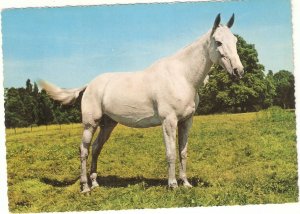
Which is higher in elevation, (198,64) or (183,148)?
(198,64)

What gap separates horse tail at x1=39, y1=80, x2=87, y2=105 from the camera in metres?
7.45

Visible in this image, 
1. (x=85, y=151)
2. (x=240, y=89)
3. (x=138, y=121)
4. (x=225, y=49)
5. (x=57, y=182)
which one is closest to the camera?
(x=225, y=49)

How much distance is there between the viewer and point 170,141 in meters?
6.57

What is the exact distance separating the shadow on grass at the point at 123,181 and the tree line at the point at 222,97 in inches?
42.6

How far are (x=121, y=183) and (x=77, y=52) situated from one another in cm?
241

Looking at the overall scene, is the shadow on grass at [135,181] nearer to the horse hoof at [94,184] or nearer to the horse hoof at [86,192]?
the horse hoof at [94,184]

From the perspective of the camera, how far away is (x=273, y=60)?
7.45 m

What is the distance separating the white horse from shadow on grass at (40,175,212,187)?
0.22m

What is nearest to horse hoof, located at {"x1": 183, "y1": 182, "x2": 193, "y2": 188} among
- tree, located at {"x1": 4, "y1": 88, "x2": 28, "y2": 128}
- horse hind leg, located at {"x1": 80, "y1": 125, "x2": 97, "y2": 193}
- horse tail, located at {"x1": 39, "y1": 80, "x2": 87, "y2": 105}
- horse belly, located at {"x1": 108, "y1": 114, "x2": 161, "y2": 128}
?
horse belly, located at {"x1": 108, "y1": 114, "x2": 161, "y2": 128}

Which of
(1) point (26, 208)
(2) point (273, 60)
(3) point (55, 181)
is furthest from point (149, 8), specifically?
(1) point (26, 208)

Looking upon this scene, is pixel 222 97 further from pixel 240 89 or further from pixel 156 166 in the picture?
pixel 156 166

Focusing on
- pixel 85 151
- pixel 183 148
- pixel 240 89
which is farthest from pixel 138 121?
pixel 240 89

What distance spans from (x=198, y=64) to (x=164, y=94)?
72 cm

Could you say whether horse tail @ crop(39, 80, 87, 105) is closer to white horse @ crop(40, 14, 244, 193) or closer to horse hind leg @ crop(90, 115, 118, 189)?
white horse @ crop(40, 14, 244, 193)
